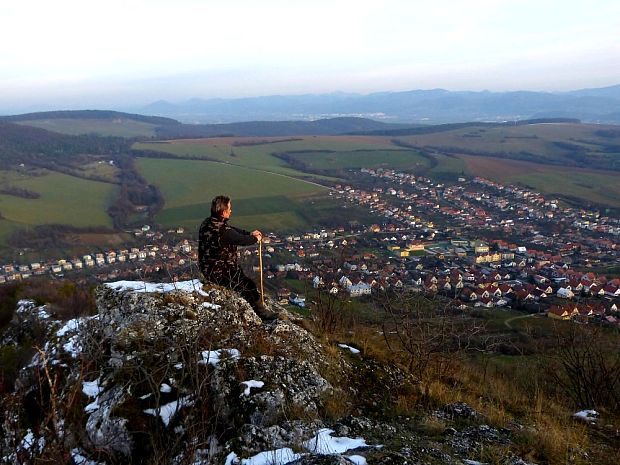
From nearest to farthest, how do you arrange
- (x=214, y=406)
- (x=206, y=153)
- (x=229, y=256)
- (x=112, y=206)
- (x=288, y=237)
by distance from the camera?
(x=214, y=406)
(x=229, y=256)
(x=288, y=237)
(x=112, y=206)
(x=206, y=153)

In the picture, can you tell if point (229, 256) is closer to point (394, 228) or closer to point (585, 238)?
point (394, 228)

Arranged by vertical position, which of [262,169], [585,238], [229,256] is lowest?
[585,238]

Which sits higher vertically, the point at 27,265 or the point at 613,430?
the point at 613,430

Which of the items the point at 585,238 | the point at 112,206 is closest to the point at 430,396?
the point at 585,238

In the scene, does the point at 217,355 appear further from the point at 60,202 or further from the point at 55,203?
the point at 60,202

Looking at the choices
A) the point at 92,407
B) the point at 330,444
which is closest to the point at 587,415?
the point at 330,444

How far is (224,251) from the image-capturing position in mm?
7219

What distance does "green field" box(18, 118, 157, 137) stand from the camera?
142m

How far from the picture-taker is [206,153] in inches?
3868

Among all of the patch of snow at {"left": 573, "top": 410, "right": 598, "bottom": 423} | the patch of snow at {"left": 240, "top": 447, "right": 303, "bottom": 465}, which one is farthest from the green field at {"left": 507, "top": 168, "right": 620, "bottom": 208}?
the patch of snow at {"left": 240, "top": 447, "right": 303, "bottom": 465}

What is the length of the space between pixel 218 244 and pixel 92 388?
263 cm

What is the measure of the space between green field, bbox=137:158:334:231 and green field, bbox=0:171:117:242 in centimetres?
819

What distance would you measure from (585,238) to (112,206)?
58051mm

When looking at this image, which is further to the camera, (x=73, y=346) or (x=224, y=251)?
(x=224, y=251)
